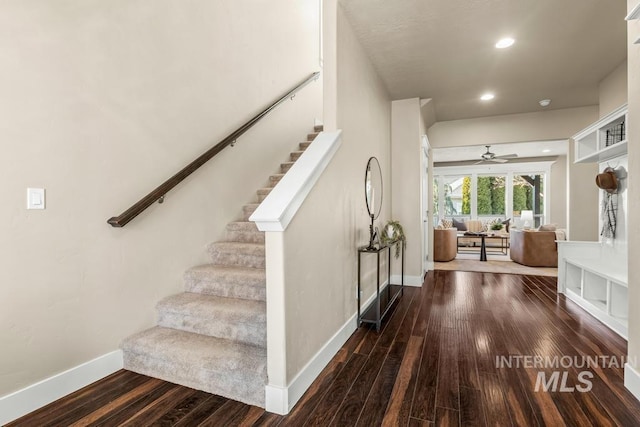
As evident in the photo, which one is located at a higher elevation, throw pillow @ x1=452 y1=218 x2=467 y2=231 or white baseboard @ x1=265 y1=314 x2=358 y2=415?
throw pillow @ x1=452 y1=218 x2=467 y2=231

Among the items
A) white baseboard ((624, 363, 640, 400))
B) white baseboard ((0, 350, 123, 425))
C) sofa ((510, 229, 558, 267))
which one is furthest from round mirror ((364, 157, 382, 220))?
sofa ((510, 229, 558, 267))

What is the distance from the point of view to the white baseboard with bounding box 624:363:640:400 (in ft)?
5.90

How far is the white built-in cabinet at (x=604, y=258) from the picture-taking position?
2861 mm

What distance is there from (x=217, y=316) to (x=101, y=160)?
1225mm

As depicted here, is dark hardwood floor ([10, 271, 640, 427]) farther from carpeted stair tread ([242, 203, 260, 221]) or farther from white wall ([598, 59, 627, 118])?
white wall ([598, 59, 627, 118])

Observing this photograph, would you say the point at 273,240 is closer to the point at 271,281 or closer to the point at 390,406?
the point at 271,281

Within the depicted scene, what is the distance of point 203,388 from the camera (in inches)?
73.4

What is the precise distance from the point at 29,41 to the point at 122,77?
0.50 meters

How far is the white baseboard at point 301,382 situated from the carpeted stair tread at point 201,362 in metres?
0.08

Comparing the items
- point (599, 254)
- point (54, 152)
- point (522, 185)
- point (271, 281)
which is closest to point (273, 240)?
point (271, 281)

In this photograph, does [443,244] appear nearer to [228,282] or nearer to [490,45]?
[490,45]

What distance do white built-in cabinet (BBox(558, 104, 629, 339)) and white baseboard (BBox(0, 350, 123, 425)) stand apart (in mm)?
3823

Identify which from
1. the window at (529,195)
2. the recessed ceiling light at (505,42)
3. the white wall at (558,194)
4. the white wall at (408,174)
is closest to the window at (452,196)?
the window at (529,195)

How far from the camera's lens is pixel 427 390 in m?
→ 1.87
